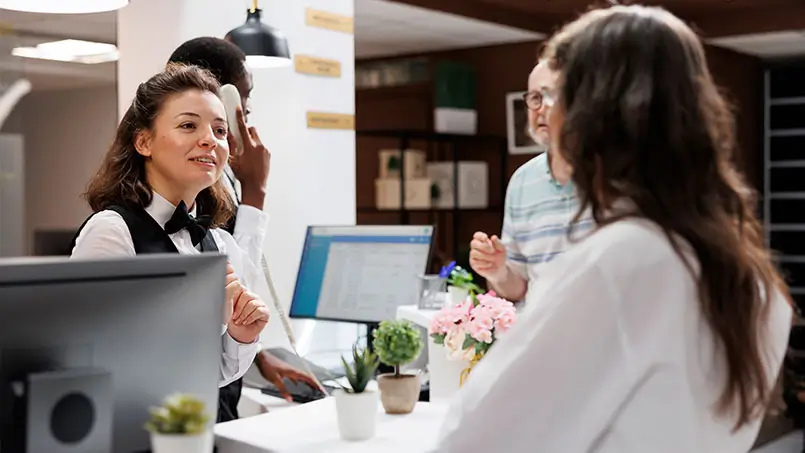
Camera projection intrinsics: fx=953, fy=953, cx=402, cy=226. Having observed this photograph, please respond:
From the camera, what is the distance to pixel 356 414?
1.76m

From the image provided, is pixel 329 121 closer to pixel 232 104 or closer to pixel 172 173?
pixel 232 104

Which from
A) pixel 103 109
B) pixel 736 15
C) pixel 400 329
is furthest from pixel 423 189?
pixel 400 329

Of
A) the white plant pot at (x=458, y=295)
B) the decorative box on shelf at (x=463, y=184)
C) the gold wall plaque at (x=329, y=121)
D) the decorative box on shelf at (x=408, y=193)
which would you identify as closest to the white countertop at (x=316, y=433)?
the white plant pot at (x=458, y=295)

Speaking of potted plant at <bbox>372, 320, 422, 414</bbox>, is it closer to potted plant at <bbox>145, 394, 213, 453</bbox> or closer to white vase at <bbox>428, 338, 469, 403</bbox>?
white vase at <bbox>428, 338, 469, 403</bbox>

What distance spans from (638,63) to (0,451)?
98 centimetres

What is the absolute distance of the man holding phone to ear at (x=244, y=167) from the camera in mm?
2562

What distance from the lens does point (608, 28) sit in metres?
1.26

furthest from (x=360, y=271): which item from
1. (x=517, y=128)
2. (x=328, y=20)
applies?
(x=517, y=128)

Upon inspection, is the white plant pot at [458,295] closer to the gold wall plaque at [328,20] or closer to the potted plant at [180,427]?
the gold wall plaque at [328,20]

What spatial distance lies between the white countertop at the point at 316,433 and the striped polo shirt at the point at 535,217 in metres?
0.79

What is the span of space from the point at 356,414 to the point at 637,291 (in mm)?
745

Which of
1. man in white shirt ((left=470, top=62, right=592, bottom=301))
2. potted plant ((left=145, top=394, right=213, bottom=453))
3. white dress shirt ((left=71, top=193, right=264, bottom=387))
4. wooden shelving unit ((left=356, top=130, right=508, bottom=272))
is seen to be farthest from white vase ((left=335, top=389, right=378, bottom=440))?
wooden shelving unit ((left=356, top=130, right=508, bottom=272))

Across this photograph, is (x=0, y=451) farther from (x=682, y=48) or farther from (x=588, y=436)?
(x=682, y=48)

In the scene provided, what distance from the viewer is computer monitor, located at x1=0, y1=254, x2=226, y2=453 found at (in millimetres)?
1241
